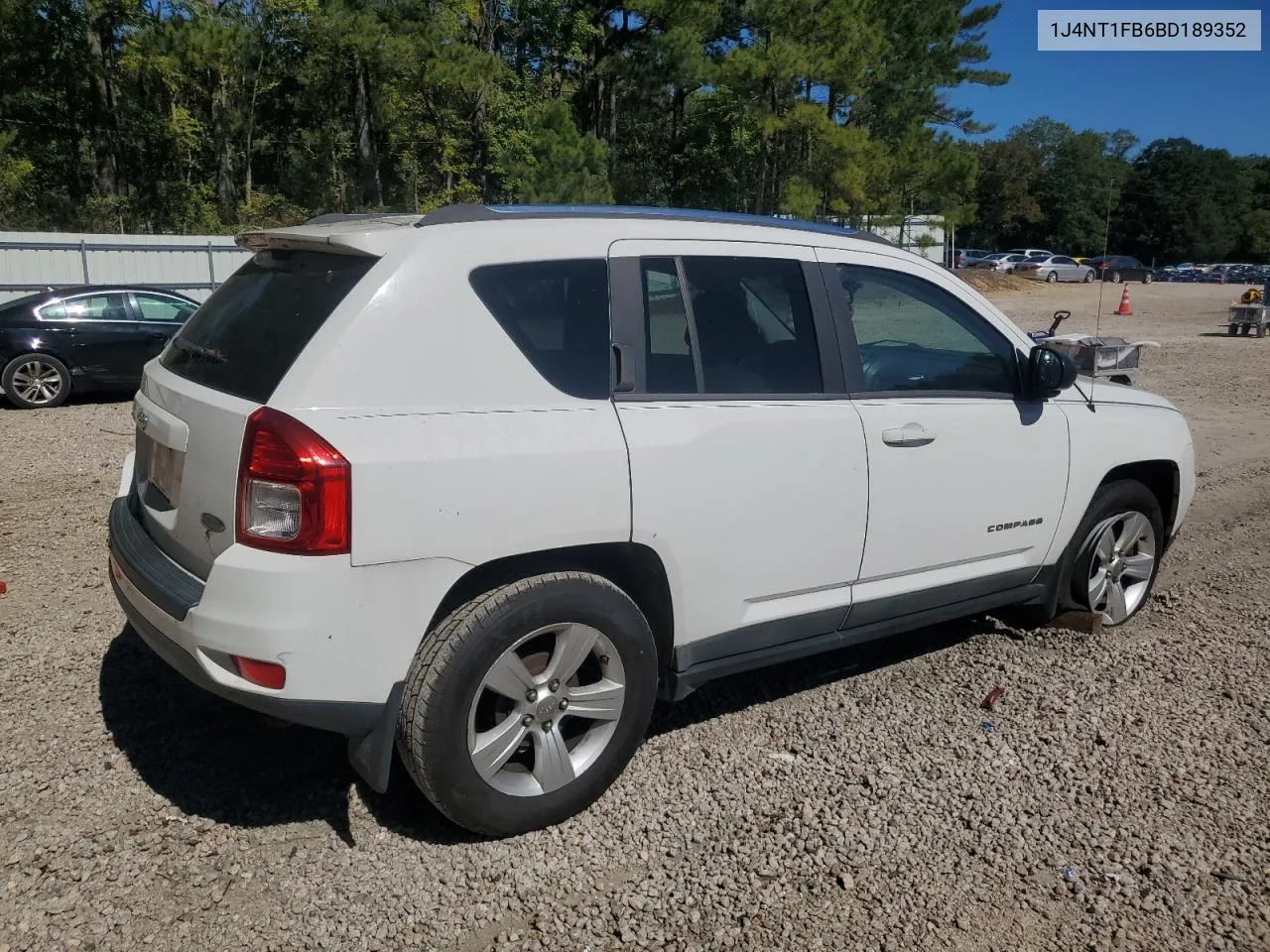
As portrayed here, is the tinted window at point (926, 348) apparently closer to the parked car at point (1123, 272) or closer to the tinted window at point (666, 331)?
the tinted window at point (666, 331)

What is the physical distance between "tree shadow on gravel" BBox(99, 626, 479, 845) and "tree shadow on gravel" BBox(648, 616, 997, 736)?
1061 mm

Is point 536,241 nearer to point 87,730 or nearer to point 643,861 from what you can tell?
point 643,861

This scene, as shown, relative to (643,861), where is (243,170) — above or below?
above

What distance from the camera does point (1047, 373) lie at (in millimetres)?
4109

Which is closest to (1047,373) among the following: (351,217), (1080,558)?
(1080,558)

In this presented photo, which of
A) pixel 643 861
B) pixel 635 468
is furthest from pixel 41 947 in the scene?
pixel 635 468

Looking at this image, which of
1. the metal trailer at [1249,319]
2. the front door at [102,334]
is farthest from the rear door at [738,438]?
the metal trailer at [1249,319]

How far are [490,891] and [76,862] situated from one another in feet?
4.01

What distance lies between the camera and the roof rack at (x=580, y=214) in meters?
3.16

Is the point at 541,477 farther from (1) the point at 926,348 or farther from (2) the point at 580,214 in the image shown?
(1) the point at 926,348

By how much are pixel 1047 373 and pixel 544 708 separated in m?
2.43

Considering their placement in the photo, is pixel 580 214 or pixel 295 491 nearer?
pixel 295 491

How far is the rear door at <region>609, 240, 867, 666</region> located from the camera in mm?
3232

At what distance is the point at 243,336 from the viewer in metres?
3.16
